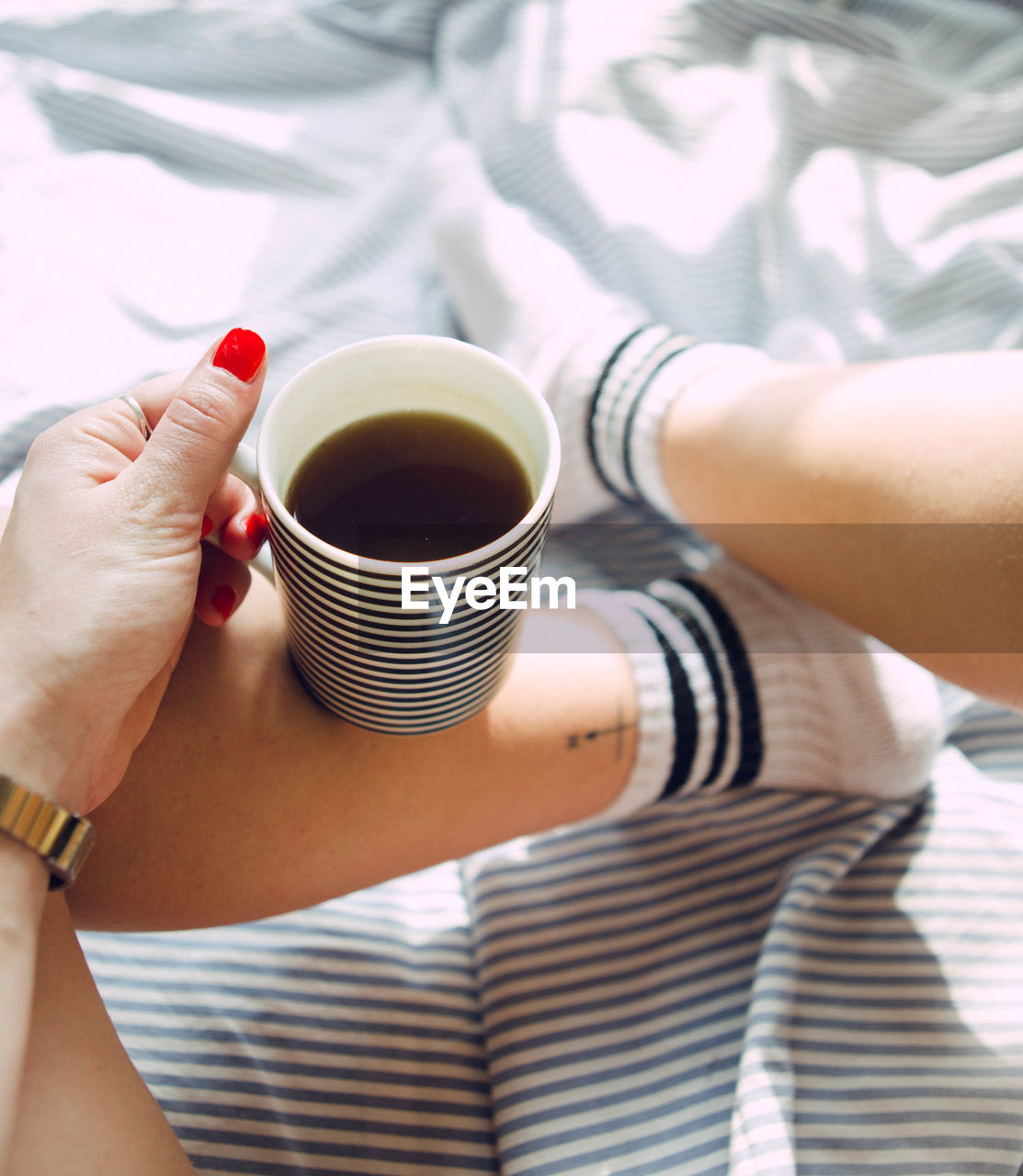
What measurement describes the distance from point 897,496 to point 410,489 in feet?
1.10

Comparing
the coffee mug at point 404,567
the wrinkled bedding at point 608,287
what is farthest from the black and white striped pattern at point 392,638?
the wrinkled bedding at point 608,287

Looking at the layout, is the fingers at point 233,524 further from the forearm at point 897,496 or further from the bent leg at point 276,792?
the forearm at point 897,496

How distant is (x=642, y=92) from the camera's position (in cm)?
93

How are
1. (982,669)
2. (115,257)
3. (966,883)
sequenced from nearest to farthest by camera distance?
(982,669) → (966,883) → (115,257)

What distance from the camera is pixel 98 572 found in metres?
0.43

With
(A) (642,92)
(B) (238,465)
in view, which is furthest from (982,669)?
(A) (642,92)

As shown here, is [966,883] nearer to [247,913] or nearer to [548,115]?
[247,913]

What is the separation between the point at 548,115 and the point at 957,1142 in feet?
3.19

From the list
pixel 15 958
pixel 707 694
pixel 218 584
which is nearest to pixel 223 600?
pixel 218 584

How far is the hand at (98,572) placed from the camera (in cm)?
42

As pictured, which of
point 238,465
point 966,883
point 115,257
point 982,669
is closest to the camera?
point 238,465

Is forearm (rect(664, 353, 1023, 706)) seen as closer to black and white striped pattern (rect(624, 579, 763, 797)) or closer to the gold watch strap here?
black and white striped pattern (rect(624, 579, 763, 797))

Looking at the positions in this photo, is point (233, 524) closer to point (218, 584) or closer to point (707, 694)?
point (218, 584)

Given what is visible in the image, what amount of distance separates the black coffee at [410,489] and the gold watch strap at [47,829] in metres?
0.19
